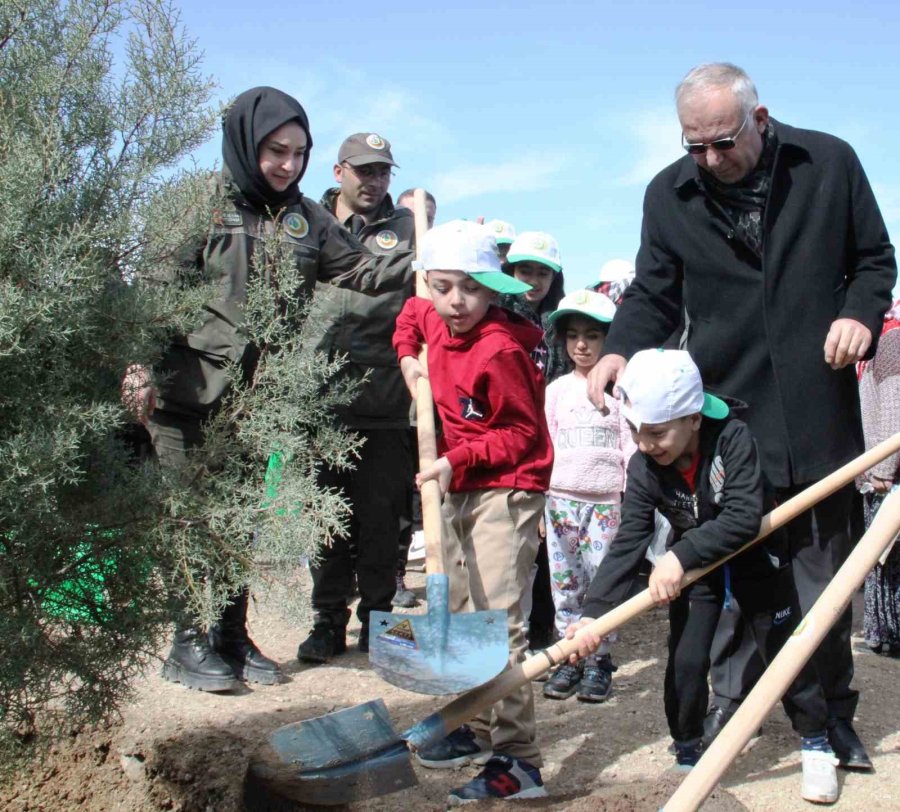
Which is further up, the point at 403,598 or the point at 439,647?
the point at 439,647

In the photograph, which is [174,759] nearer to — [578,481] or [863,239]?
[578,481]

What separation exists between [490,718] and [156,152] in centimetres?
218

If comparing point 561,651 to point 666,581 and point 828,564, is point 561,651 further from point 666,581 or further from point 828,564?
point 828,564

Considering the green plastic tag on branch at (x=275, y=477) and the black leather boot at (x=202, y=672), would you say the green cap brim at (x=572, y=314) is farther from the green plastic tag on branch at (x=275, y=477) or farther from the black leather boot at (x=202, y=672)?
the green plastic tag on branch at (x=275, y=477)

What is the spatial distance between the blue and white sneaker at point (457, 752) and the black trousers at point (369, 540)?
1375 mm

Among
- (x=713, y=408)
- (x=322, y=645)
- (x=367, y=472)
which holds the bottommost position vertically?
(x=322, y=645)

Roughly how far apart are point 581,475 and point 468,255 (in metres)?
1.66

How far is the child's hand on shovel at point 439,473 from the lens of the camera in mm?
3678

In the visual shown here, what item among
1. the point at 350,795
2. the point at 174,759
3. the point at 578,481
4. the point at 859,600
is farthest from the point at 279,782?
the point at 859,600

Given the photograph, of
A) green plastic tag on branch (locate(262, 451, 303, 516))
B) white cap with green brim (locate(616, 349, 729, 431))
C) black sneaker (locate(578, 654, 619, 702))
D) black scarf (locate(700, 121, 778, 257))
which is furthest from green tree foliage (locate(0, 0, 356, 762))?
black sneaker (locate(578, 654, 619, 702))

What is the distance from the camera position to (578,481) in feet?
16.9

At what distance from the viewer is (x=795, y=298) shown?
12.1ft

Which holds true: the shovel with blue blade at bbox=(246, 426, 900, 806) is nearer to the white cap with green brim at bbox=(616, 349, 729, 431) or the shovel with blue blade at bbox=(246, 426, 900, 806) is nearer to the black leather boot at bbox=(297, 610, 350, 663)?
the white cap with green brim at bbox=(616, 349, 729, 431)

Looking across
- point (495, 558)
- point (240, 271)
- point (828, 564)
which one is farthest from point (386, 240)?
point (828, 564)
